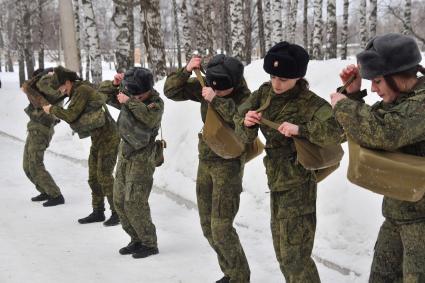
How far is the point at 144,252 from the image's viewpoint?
15.6ft

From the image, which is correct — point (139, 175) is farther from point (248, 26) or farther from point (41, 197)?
point (248, 26)

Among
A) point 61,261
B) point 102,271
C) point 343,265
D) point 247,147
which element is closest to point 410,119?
point 247,147

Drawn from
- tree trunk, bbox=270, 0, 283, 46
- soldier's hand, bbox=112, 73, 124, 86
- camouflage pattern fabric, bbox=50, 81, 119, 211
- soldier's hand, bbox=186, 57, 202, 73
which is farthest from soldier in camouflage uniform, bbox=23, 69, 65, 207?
tree trunk, bbox=270, 0, 283, 46

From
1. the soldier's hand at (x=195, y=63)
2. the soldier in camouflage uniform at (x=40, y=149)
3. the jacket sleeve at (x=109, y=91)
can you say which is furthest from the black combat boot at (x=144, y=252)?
the soldier in camouflage uniform at (x=40, y=149)

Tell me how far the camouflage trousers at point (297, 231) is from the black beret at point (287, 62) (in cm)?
71

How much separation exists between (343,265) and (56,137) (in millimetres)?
9762

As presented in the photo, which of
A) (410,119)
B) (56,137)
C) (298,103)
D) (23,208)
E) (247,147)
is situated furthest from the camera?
(56,137)

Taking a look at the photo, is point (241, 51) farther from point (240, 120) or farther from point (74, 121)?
point (240, 120)

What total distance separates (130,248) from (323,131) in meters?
2.81

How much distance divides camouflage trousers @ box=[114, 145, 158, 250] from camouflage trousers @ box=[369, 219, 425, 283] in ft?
8.44

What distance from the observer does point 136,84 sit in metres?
4.50

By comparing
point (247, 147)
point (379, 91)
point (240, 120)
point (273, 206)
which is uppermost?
point (379, 91)

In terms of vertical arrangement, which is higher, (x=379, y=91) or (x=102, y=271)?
(x=379, y=91)

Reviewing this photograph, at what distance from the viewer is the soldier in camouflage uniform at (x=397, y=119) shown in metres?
2.23
